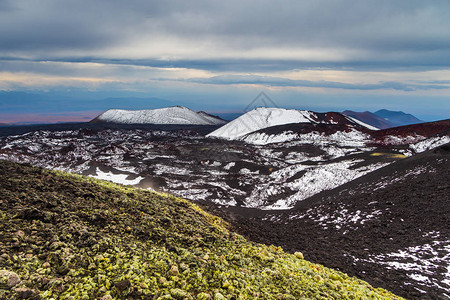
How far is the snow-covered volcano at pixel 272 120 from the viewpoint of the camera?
100812mm

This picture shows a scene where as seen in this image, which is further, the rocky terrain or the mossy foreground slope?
the rocky terrain

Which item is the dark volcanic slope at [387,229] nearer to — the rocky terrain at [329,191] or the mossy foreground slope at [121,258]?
the rocky terrain at [329,191]

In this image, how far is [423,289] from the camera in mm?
8031

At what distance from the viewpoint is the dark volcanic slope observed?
9.08 metres

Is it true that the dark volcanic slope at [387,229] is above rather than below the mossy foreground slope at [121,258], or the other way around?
below

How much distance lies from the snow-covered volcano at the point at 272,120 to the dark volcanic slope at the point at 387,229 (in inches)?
2957

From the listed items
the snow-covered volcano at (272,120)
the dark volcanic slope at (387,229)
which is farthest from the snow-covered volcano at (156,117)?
the dark volcanic slope at (387,229)

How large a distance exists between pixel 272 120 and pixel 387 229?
96.3 meters

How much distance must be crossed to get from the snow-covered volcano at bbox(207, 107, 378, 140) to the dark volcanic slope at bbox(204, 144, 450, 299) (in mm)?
75108

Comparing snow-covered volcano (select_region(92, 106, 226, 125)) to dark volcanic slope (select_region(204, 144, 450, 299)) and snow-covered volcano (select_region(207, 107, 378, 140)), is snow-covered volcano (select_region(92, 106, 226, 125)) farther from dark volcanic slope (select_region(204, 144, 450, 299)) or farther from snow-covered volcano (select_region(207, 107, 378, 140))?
dark volcanic slope (select_region(204, 144, 450, 299))

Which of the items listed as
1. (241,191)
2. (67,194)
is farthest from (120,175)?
(67,194)

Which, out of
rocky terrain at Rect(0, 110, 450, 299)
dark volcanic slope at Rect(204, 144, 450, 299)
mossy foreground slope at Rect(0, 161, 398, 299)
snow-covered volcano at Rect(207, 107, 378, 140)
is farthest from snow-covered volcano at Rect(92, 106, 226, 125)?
mossy foreground slope at Rect(0, 161, 398, 299)

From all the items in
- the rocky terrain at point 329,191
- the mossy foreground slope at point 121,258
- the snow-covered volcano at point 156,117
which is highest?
the snow-covered volcano at point 156,117

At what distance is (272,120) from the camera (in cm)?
10769
